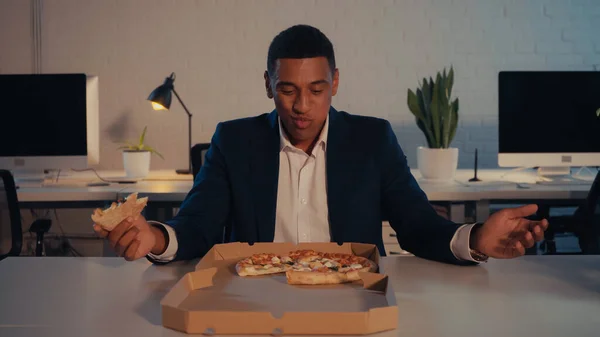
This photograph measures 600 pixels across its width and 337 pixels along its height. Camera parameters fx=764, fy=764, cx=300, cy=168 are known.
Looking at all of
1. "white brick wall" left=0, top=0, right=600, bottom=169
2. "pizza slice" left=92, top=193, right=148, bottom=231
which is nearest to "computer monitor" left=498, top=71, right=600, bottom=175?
"white brick wall" left=0, top=0, right=600, bottom=169

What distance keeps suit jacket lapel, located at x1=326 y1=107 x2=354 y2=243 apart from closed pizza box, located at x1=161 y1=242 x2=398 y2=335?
0.37 metres

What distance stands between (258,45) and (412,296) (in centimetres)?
341

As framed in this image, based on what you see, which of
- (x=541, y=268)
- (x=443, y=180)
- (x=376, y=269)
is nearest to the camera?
(x=376, y=269)

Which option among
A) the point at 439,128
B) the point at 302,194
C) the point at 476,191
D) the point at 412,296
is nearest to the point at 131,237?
the point at 412,296

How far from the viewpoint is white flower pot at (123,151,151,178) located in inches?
151

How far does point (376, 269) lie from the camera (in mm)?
1563

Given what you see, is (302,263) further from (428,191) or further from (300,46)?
(428,191)

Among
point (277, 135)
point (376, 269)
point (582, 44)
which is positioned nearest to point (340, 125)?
point (277, 135)

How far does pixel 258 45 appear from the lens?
4.72 metres

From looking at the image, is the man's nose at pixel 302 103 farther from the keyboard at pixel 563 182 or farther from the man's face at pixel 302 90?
the keyboard at pixel 563 182

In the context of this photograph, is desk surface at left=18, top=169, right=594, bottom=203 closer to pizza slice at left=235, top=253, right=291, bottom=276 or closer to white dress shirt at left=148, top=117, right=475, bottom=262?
white dress shirt at left=148, top=117, right=475, bottom=262

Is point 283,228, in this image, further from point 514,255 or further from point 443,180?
point 443,180

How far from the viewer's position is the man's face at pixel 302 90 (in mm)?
1934

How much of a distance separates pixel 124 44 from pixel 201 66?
492mm
